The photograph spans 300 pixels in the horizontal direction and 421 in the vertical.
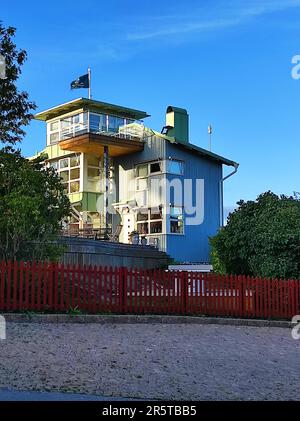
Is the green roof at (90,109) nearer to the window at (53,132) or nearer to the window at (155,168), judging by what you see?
the window at (53,132)

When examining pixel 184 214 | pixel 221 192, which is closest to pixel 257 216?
pixel 184 214

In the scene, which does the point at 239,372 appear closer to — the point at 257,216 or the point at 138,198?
the point at 257,216

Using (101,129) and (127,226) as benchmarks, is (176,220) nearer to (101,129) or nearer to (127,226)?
(127,226)

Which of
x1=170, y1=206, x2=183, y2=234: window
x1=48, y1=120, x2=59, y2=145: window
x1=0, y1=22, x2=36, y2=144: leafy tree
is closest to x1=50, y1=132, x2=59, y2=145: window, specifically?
x1=48, y1=120, x2=59, y2=145: window

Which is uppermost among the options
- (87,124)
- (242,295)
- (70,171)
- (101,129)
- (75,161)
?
(87,124)

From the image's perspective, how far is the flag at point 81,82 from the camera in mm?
37062

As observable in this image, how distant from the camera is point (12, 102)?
17766 millimetres

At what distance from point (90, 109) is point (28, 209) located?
20631 mm

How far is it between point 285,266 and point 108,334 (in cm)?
698

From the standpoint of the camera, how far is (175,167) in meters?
31.6

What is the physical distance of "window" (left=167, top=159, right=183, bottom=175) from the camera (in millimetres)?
31234

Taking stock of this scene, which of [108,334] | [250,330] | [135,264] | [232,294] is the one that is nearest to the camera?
[108,334]

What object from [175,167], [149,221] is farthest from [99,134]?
[149,221]

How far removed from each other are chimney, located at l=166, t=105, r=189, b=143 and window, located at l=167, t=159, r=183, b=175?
4.09 metres
